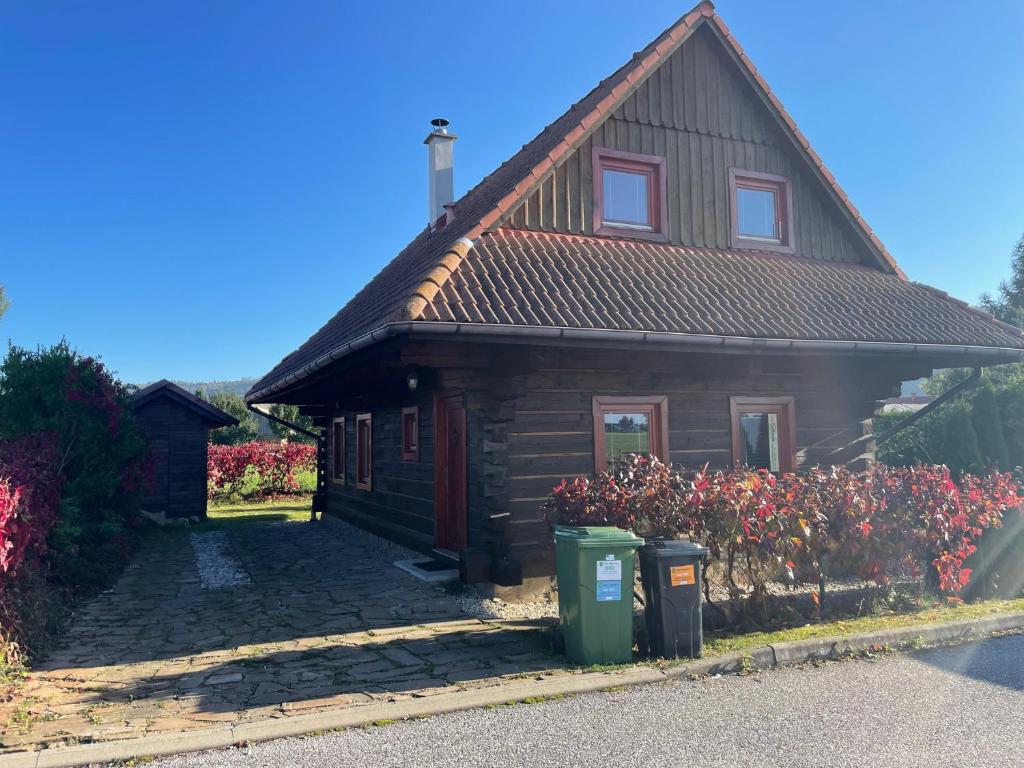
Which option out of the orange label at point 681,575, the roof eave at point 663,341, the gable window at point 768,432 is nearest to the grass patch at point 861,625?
the orange label at point 681,575

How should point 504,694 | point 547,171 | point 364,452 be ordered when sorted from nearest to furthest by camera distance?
point 504,694 → point 547,171 → point 364,452

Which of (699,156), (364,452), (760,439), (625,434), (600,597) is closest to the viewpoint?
(600,597)

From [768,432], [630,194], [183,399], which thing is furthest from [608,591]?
[183,399]

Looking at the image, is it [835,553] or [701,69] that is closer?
[835,553]

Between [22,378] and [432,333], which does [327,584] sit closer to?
[432,333]

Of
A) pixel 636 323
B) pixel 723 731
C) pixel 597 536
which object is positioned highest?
pixel 636 323

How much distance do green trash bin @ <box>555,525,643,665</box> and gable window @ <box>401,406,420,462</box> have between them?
5406mm

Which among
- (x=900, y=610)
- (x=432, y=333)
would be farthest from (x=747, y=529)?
(x=432, y=333)

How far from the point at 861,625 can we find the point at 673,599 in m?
2.31

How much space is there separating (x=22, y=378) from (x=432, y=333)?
6.93 meters

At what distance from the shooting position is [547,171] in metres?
10.3

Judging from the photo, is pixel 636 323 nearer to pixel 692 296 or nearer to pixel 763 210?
pixel 692 296

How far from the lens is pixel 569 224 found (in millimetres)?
10586

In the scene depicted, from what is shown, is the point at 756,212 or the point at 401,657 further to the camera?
the point at 756,212
